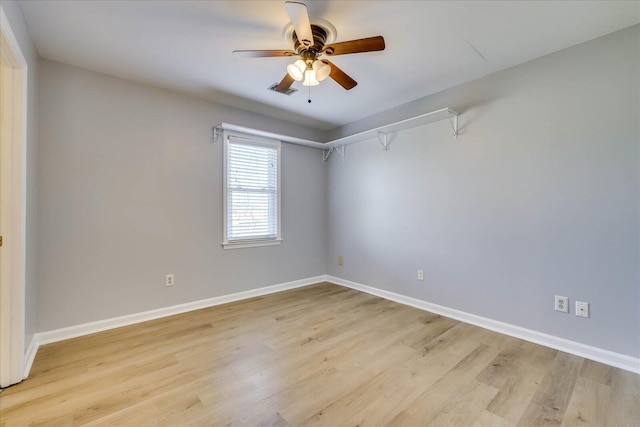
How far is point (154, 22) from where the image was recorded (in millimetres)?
1936

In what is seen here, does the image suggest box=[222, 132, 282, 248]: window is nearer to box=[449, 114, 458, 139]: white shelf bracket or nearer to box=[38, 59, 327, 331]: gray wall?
box=[38, 59, 327, 331]: gray wall

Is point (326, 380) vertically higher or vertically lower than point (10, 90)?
lower

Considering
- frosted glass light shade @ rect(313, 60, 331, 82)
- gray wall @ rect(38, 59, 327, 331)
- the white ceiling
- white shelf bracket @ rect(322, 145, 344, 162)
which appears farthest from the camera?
white shelf bracket @ rect(322, 145, 344, 162)

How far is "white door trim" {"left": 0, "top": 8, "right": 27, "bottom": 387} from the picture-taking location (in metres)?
1.68

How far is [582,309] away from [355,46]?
2.60 metres

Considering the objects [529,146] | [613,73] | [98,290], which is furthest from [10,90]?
[613,73]

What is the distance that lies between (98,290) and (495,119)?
4048mm

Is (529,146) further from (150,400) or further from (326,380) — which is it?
(150,400)

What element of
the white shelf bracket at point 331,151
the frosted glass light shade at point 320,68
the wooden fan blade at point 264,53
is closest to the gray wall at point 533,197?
the white shelf bracket at point 331,151

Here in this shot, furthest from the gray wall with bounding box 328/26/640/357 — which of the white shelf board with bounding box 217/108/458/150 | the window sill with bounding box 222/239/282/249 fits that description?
the window sill with bounding box 222/239/282/249

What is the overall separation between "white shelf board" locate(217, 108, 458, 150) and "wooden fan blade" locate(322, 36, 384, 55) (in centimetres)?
124

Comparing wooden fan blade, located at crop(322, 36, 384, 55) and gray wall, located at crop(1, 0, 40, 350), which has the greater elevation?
wooden fan blade, located at crop(322, 36, 384, 55)

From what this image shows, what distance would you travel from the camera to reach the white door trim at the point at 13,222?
1682mm

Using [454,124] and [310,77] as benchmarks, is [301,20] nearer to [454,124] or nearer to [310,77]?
[310,77]
